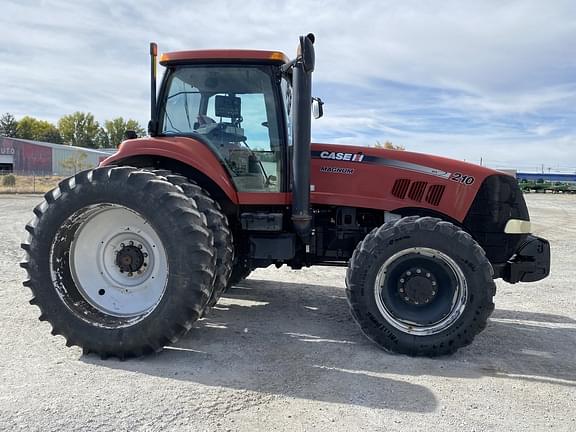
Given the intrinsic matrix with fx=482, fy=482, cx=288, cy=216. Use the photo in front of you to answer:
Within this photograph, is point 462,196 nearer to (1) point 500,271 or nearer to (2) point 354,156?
(1) point 500,271

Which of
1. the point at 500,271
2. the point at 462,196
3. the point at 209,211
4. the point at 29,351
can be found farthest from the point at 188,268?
the point at 500,271

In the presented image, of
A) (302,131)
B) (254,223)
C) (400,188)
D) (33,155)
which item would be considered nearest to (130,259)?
(254,223)

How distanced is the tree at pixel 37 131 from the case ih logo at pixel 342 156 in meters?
95.1

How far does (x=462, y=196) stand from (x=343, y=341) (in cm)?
179

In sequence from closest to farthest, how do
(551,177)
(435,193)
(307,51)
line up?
(307,51)
(435,193)
(551,177)

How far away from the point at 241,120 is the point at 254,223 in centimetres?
99

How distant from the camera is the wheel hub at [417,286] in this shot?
13.3 feet

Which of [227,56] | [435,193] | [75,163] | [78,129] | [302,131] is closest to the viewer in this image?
[302,131]

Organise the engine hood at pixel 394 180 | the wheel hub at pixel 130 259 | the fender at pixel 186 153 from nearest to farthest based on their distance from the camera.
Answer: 1. the wheel hub at pixel 130 259
2. the fender at pixel 186 153
3. the engine hood at pixel 394 180

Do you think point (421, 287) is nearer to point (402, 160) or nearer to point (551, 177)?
point (402, 160)

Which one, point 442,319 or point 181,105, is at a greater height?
point 181,105

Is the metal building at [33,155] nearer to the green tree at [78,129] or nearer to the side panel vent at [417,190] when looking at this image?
the green tree at [78,129]

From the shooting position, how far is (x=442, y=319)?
4.03m

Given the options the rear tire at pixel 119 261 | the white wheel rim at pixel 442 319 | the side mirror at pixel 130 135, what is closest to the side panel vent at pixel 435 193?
the white wheel rim at pixel 442 319
